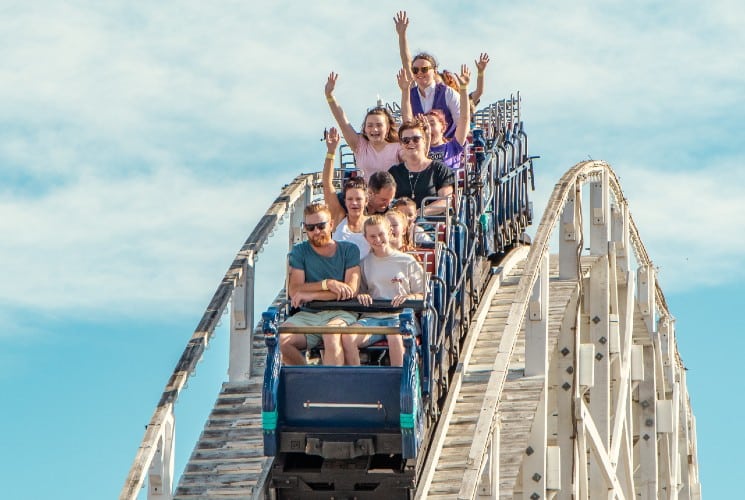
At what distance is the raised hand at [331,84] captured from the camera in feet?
51.9

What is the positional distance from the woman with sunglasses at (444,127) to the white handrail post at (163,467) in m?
4.00

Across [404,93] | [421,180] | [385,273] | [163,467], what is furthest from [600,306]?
[163,467]

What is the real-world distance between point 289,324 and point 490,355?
3071 mm

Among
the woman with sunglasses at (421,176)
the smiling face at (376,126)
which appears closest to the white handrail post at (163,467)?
the woman with sunglasses at (421,176)

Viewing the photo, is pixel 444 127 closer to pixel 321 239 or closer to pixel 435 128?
pixel 435 128

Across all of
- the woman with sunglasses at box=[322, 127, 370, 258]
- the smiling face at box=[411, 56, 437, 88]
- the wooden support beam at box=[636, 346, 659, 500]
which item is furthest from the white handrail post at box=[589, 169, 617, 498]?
the woman with sunglasses at box=[322, 127, 370, 258]

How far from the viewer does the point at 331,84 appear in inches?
625

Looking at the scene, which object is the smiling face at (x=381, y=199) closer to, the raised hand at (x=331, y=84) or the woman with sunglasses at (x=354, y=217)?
the woman with sunglasses at (x=354, y=217)

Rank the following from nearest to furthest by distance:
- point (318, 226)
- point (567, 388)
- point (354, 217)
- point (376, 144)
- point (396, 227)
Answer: point (318, 226) → point (396, 227) → point (354, 217) → point (376, 144) → point (567, 388)

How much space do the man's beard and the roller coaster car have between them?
30.1 inches

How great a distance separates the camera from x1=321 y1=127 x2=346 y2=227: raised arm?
14031 mm

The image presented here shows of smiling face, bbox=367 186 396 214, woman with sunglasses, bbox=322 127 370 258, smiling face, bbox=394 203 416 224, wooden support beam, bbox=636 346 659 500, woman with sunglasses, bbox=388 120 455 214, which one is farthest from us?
wooden support beam, bbox=636 346 659 500

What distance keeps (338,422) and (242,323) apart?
3.18 metres

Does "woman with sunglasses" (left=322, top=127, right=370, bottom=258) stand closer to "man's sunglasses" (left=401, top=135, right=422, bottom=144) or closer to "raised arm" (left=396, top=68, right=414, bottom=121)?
"man's sunglasses" (left=401, top=135, right=422, bottom=144)
